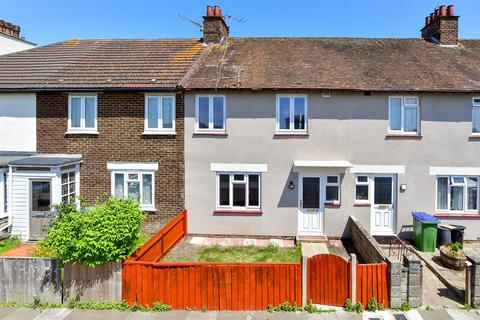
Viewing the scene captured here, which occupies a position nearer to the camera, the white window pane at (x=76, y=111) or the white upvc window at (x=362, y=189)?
the white upvc window at (x=362, y=189)

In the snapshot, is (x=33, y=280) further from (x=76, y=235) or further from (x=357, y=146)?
(x=357, y=146)

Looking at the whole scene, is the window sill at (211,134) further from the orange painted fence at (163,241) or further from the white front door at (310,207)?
the white front door at (310,207)

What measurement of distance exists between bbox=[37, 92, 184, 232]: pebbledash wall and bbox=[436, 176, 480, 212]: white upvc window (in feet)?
32.6

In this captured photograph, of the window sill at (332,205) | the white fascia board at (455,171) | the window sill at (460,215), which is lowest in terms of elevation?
the window sill at (460,215)

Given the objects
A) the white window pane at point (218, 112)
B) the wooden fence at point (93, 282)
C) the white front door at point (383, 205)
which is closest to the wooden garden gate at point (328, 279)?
the wooden fence at point (93, 282)

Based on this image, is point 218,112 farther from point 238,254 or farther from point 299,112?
point 238,254

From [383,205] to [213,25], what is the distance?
11730 mm

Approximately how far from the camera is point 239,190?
13039 millimetres

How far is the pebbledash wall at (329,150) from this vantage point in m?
12.5

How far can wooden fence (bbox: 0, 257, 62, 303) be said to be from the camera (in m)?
7.87

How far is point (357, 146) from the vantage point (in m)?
12.7

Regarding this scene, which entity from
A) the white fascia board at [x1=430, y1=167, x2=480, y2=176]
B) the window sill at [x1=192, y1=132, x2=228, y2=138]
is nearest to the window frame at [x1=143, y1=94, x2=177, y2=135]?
the window sill at [x1=192, y1=132, x2=228, y2=138]

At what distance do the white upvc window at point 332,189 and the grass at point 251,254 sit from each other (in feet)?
7.52

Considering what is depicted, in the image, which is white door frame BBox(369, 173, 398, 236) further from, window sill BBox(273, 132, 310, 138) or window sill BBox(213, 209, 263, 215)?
window sill BBox(213, 209, 263, 215)
